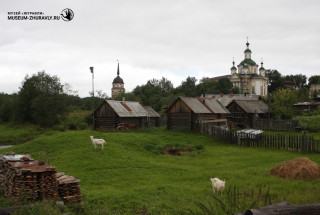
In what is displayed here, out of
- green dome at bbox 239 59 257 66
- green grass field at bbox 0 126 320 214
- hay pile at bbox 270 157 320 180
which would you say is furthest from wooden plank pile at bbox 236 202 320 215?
green dome at bbox 239 59 257 66

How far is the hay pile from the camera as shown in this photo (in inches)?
487

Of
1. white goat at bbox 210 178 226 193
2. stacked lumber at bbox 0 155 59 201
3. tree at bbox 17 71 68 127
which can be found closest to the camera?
stacked lumber at bbox 0 155 59 201

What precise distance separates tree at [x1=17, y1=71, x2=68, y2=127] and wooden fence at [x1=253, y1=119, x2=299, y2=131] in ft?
124

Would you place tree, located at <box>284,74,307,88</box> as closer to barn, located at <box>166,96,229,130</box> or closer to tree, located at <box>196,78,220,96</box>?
tree, located at <box>196,78,220,96</box>

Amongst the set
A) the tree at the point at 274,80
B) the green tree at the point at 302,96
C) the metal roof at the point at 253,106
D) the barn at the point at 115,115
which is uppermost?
the tree at the point at 274,80

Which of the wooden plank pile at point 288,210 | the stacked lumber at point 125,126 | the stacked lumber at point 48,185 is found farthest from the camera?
the stacked lumber at point 125,126

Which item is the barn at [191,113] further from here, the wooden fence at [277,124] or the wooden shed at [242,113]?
the wooden shed at [242,113]

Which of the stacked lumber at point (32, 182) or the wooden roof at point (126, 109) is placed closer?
the stacked lumber at point (32, 182)

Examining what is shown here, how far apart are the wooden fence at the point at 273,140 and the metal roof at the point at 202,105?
698 centimetres

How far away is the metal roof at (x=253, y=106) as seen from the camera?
145ft

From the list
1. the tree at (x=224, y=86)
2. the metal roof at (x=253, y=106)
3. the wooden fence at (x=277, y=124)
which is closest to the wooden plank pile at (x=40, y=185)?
the wooden fence at (x=277, y=124)

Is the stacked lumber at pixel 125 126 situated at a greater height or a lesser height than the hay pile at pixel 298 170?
greater

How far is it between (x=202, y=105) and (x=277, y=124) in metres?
11.4

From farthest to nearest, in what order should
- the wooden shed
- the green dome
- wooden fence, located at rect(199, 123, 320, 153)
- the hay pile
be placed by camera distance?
the green dome → the wooden shed → wooden fence, located at rect(199, 123, 320, 153) → the hay pile
